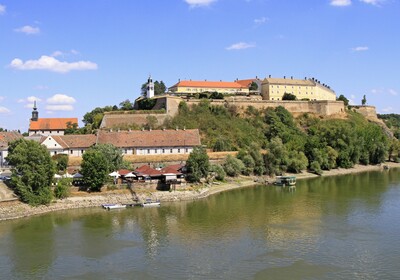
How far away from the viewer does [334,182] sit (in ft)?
159

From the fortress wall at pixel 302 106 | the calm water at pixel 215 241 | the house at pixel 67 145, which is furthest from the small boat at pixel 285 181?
the fortress wall at pixel 302 106

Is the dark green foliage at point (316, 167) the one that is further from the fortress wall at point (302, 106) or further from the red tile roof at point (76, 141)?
the red tile roof at point (76, 141)

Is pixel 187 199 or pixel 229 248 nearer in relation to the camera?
pixel 229 248

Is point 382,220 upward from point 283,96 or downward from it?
downward

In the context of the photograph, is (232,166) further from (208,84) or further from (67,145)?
(208,84)

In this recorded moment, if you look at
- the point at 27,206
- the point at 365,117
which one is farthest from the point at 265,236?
the point at 365,117

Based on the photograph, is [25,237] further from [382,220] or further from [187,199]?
[382,220]

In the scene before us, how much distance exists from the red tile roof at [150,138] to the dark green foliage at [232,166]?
388 cm

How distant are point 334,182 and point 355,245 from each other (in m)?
25.1

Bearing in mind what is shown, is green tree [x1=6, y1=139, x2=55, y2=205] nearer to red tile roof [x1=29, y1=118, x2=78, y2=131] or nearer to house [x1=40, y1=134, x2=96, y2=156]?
house [x1=40, y1=134, x2=96, y2=156]

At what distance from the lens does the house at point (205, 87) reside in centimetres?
7175

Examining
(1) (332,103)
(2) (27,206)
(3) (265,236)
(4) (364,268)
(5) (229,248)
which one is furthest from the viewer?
(1) (332,103)

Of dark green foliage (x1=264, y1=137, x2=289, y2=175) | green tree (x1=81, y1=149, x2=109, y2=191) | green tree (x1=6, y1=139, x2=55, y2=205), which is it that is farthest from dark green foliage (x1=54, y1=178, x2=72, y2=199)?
dark green foliage (x1=264, y1=137, x2=289, y2=175)

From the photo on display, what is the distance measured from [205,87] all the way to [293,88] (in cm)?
1619
